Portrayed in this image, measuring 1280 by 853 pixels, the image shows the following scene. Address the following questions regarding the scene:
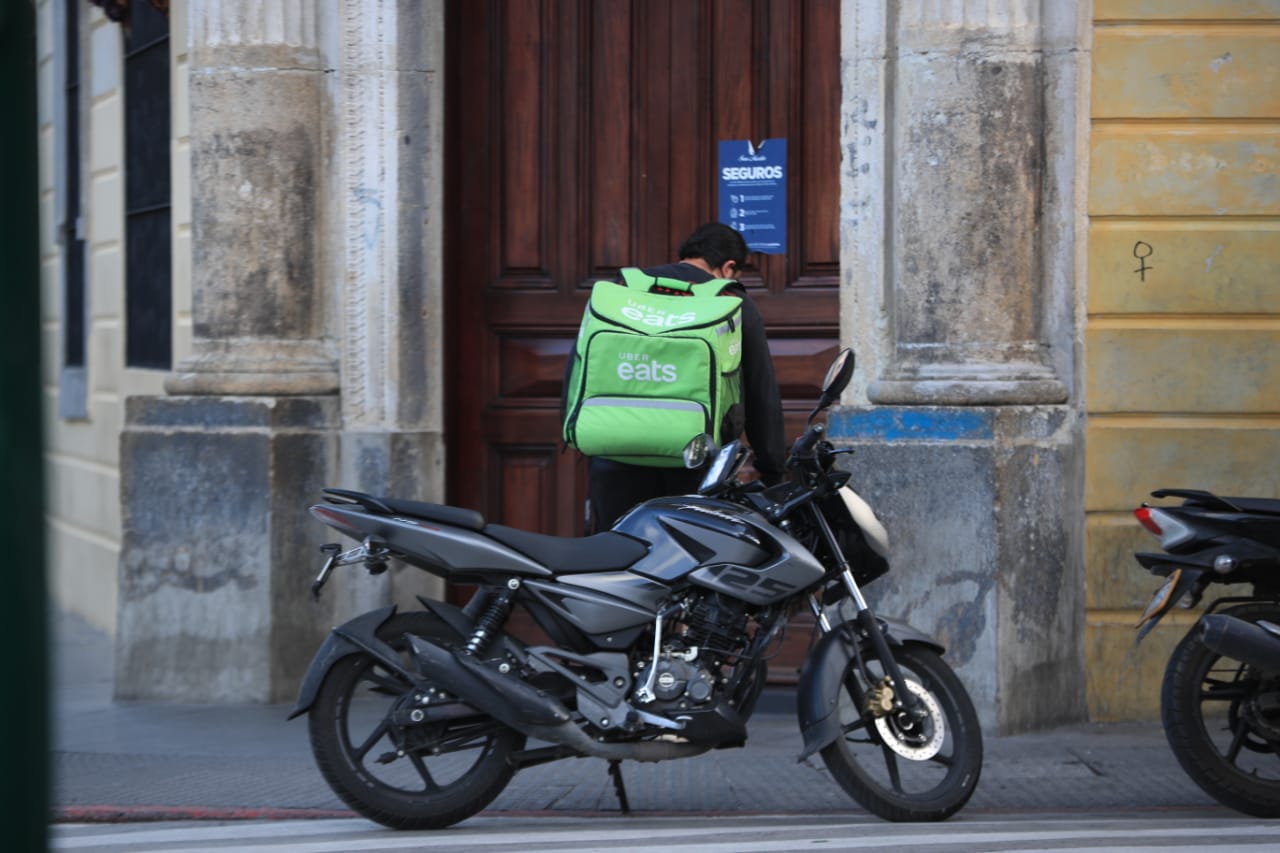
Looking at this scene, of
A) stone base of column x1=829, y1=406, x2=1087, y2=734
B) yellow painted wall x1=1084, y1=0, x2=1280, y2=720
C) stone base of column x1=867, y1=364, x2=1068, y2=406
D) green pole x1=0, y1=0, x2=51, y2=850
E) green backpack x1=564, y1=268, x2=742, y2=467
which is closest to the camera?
green pole x1=0, y1=0, x2=51, y2=850

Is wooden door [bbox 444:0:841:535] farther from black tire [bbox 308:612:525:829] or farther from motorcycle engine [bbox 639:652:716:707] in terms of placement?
black tire [bbox 308:612:525:829]

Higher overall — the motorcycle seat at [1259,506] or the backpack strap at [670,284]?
the backpack strap at [670,284]

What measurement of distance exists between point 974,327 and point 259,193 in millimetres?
2842

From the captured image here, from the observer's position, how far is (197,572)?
7434 millimetres

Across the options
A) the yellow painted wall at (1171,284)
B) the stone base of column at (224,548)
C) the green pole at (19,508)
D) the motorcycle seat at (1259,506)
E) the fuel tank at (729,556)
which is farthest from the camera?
the stone base of column at (224,548)

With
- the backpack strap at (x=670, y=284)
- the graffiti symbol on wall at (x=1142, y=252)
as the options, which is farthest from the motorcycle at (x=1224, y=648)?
the graffiti symbol on wall at (x=1142, y=252)

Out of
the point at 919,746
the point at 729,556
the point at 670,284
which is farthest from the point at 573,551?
the point at 919,746

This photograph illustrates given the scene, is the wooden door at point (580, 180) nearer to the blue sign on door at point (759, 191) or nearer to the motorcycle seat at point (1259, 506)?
the blue sign on door at point (759, 191)

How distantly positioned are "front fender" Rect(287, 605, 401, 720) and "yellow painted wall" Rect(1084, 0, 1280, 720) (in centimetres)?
301

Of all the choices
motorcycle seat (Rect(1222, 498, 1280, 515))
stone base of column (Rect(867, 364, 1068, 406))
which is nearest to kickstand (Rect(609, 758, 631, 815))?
motorcycle seat (Rect(1222, 498, 1280, 515))

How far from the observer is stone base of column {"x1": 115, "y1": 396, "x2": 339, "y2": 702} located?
739 centimetres

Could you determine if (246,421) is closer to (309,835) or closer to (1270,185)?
(309,835)

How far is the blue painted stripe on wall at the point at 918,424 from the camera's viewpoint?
6.77 m

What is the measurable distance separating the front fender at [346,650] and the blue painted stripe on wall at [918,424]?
233 centimetres
